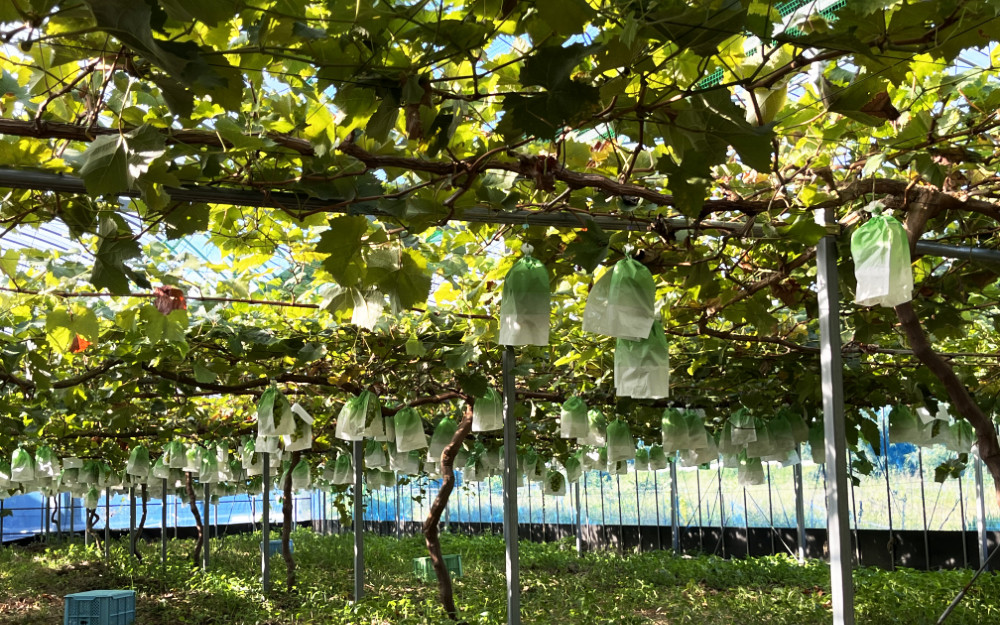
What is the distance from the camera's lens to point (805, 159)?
2.86 metres

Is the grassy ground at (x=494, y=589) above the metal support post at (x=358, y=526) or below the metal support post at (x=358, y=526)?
below

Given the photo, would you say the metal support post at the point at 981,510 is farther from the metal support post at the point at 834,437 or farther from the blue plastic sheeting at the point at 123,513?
the blue plastic sheeting at the point at 123,513

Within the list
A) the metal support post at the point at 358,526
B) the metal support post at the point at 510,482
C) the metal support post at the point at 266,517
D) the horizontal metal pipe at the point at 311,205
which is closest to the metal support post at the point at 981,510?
the metal support post at the point at 358,526

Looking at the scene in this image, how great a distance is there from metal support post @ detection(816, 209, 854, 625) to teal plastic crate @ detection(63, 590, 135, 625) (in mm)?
8093

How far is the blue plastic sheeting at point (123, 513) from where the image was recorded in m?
25.8

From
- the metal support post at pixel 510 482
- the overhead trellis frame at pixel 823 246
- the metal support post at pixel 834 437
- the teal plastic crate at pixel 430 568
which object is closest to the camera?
the overhead trellis frame at pixel 823 246

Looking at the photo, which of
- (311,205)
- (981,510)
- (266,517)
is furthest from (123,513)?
(311,205)

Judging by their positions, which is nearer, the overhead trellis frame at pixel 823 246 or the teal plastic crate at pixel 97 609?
the overhead trellis frame at pixel 823 246

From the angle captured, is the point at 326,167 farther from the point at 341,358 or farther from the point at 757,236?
the point at 341,358

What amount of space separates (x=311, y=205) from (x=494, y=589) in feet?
29.8

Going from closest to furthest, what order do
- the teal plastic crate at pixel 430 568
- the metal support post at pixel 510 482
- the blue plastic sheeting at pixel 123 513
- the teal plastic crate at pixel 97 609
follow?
the metal support post at pixel 510 482, the teal plastic crate at pixel 97 609, the teal plastic crate at pixel 430 568, the blue plastic sheeting at pixel 123 513

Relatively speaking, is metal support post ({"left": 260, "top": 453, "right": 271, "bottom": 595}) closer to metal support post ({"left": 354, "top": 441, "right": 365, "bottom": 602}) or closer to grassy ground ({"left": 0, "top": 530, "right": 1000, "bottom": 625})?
grassy ground ({"left": 0, "top": 530, "right": 1000, "bottom": 625})

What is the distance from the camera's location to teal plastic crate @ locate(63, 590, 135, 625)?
866cm

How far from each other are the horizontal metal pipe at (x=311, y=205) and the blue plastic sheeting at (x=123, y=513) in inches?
942
